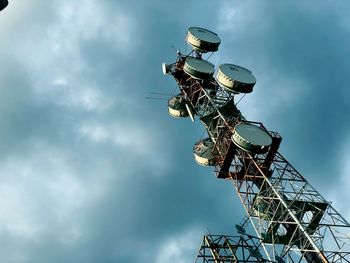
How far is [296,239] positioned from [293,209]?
265cm

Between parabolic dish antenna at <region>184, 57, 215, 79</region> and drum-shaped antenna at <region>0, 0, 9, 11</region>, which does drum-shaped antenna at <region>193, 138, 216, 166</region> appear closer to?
parabolic dish antenna at <region>184, 57, 215, 79</region>

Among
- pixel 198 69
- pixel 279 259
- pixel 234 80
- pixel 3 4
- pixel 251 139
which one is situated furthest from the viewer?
pixel 198 69

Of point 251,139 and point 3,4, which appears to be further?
point 251,139

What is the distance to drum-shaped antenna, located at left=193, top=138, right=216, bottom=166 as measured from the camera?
2135 inches

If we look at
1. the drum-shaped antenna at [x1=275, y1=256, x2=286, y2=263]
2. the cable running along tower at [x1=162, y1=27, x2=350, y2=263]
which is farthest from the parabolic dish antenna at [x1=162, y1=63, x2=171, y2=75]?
the drum-shaped antenna at [x1=275, y1=256, x2=286, y2=263]

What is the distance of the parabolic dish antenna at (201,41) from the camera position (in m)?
63.5

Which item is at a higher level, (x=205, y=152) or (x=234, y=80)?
(x=234, y=80)

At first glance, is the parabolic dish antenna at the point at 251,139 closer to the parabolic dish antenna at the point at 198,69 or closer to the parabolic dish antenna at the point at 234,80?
the parabolic dish antenna at the point at 234,80

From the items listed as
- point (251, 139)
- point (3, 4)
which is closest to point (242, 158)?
point (251, 139)

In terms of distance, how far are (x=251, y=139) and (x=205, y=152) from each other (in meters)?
8.86

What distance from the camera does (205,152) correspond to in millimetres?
55188

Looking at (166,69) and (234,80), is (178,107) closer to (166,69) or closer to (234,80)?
(166,69)

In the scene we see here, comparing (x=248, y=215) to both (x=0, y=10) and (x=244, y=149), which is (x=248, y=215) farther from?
(x=0, y=10)

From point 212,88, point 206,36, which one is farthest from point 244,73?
point 206,36
